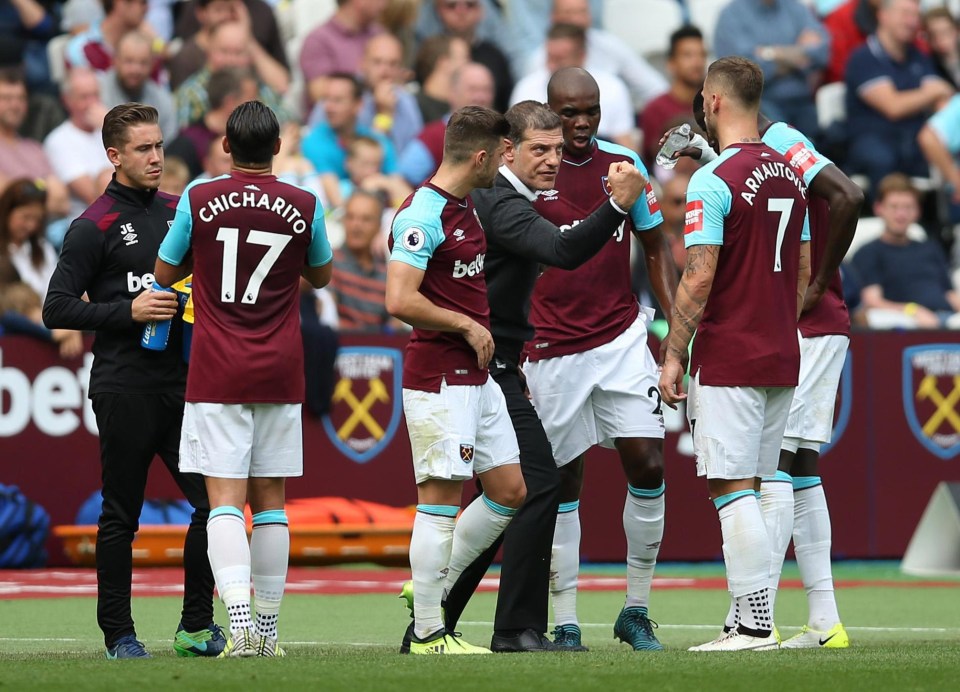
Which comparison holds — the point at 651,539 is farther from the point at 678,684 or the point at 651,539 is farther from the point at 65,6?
the point at 65,6

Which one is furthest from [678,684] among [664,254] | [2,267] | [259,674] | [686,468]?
[2,267]

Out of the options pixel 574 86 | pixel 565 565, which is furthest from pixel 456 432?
pixel 574 86

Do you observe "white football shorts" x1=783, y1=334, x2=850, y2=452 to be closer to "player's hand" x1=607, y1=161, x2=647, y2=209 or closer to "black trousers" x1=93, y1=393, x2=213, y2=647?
"player's hand" x1=607, y1=161, x2=647, y2=209

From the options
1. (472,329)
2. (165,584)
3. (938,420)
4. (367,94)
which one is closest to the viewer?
(472,329)

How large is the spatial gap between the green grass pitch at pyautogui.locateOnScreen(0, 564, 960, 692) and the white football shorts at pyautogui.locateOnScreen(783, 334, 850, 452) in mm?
1006

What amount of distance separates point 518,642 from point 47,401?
19.7 ft

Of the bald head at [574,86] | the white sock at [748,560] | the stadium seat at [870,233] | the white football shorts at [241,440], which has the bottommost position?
the white sock at [748,560]

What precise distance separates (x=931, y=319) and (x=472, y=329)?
8.16 m

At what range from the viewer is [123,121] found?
7.27 metres

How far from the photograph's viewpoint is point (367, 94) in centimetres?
1587

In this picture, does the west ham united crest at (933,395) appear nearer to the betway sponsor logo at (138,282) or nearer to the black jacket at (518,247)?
the black jacket at (518,247)

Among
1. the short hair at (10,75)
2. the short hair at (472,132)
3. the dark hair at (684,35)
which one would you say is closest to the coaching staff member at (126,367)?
the short hair at (472,132)

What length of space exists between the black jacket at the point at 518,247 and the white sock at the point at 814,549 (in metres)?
1.57

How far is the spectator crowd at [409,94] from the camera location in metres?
13.7
